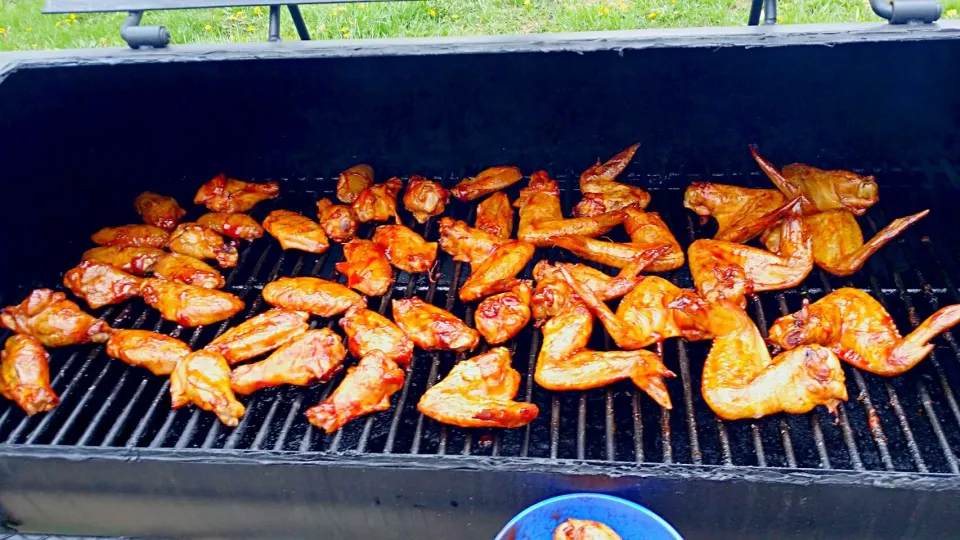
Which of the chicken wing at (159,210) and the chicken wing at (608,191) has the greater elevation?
the chicken wing at (608,191)

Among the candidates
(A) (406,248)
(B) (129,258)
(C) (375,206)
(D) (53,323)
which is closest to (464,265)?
(A) (406,248)

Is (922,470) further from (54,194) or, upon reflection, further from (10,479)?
(54,194)

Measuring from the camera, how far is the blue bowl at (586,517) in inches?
92.7

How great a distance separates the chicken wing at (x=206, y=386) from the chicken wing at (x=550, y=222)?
1514 mm

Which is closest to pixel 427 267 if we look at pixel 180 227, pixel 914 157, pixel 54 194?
pixel 180 227

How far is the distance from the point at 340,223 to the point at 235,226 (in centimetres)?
56

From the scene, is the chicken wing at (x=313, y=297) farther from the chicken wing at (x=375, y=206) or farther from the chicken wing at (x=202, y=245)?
the chicken wing at (x=375, y=206)

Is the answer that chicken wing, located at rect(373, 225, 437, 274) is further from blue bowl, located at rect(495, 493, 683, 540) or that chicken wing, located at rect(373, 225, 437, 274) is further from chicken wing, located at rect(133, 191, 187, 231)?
blue bowl, located at rect(495, 493, 683, 540)

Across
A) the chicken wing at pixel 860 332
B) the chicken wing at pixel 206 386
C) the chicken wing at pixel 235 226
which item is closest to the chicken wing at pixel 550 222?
the chicken wing at pixel 860 332

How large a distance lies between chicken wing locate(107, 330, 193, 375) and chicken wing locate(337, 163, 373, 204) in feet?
4.00

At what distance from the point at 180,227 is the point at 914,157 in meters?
3.72

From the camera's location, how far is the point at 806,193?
A: 3.62 m

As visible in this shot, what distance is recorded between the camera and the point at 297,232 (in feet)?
12.2

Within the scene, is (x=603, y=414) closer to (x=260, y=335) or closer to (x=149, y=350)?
(x=260, y=335)
